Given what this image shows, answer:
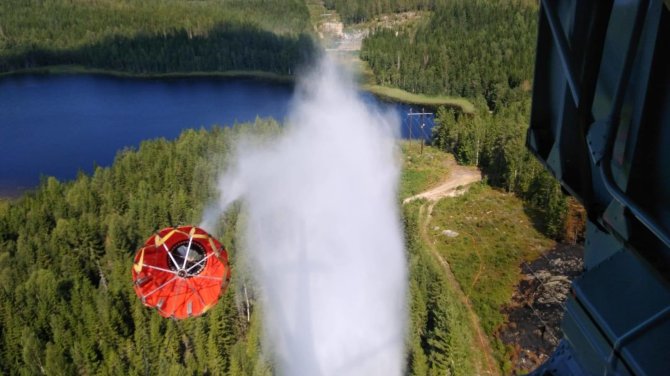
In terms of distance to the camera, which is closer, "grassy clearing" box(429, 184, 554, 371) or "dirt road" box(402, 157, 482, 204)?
"grassy clearing" box(429, 184, 554, 371)

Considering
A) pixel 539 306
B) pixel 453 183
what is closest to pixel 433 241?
pixel 539 306

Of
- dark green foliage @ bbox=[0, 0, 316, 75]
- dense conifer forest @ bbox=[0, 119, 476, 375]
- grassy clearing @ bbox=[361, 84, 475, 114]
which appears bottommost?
grassy clearing @ bbox=[361, 84, 475, 114]

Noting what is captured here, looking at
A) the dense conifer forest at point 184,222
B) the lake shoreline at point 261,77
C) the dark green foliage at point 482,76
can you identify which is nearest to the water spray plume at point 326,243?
the dense conifer forest at point 184,222

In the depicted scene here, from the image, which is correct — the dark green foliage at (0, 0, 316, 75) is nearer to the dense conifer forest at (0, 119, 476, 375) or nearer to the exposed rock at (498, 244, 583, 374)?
the dense conifer forest at (0, 119, 476, 375)

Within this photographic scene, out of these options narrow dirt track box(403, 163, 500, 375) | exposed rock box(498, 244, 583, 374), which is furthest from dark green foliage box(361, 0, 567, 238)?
exposed rock box(498, 244, 583, 374)

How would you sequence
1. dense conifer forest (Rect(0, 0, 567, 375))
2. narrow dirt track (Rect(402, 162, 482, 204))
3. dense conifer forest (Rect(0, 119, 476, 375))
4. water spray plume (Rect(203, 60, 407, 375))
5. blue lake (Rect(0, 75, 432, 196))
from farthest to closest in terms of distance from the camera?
blue lake (Rect(0, 75, 432, 196)), narrow dirt track (Rect(402, 162, 482, 204)), water spray plume (Rect(203, 60, 407, 375)), dense conifer forest (Rect(0, 0, 567, 375)), dense conifer forest (Rect(0, 119, 476, 375))

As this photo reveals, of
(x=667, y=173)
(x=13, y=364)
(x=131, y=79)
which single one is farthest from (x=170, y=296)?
(x=131, y=79)

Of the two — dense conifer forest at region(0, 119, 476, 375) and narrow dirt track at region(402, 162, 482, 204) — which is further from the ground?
dense conifer forest at region(0, 119, 476, 375)
